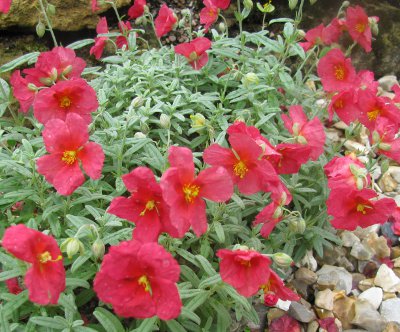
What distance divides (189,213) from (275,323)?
1.08 metres

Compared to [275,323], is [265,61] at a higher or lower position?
higher

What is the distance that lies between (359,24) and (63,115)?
1901 millimetres

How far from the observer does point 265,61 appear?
3.54 meters

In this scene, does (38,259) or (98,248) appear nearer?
(38,259)

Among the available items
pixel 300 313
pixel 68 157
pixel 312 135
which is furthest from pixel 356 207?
pixel 68 157

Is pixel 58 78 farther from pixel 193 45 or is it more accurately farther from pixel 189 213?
pixel 189 213

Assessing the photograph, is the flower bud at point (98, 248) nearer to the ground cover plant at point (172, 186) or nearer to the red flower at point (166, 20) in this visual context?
the ground cover plant at point (172, 186)

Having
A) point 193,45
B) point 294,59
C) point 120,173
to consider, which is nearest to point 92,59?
point 193,45

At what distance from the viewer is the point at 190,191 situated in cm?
183

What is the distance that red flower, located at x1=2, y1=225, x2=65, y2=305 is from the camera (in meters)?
1.65

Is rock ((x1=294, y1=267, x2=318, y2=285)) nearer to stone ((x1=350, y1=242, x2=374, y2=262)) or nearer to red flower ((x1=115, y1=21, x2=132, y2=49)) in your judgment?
Answer: stone ((x1=350, y1=242, x2=374, y2=262))

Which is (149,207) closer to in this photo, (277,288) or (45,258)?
(45,258)

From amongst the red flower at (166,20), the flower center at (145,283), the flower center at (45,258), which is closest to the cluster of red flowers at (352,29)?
the red flower at (166,20)

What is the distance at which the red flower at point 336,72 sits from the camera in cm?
286
